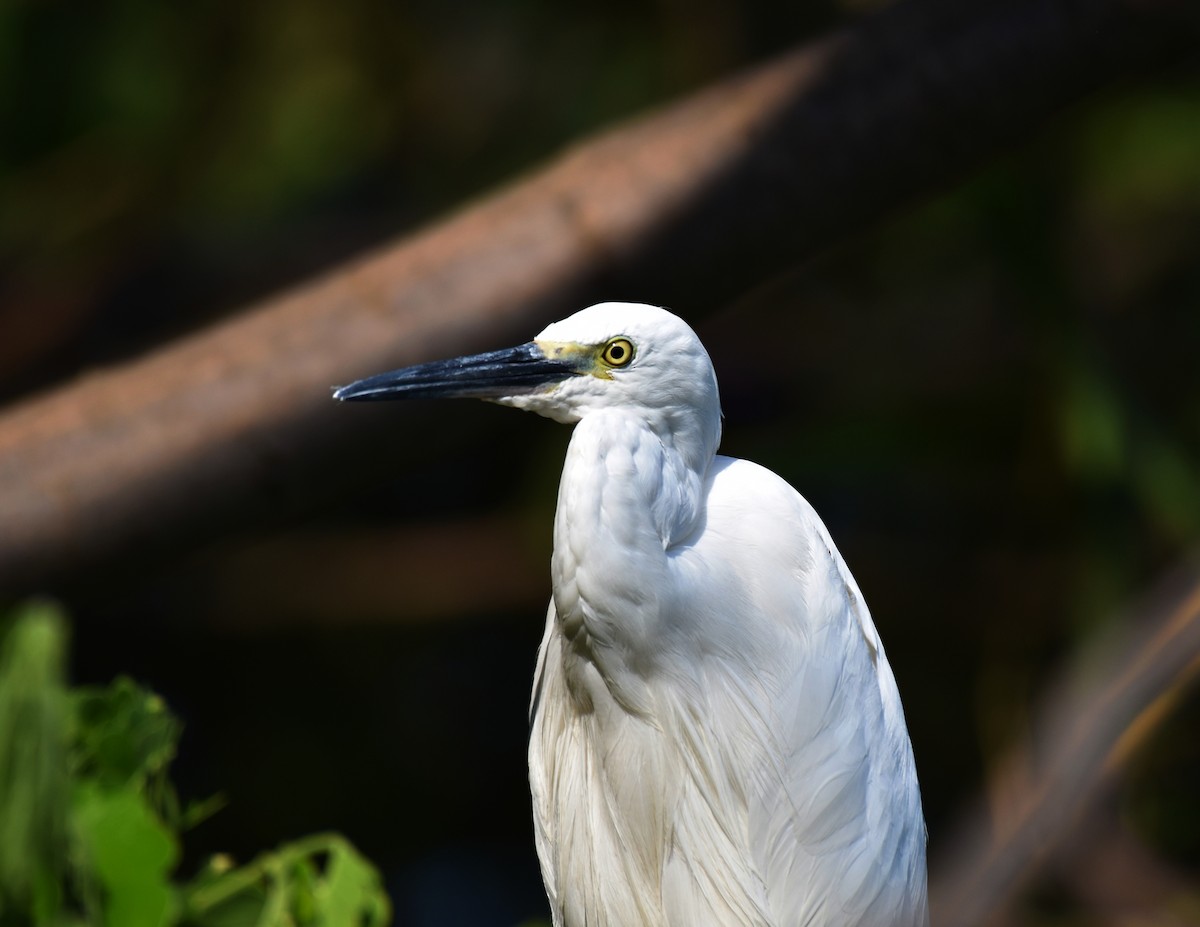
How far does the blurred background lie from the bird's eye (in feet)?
4.28

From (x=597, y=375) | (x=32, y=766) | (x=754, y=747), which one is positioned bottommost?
(x=754, y=747)

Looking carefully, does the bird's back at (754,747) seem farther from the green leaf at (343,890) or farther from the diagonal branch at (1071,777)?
the diagonal branch at (1071,777)

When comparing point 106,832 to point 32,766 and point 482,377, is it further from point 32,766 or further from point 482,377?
point 482,377

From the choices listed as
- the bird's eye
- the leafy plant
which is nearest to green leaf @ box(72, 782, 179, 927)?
the leafy plant

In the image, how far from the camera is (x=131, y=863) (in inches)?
32.5

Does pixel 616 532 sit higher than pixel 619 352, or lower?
lower

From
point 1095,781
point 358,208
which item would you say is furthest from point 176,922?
point 358,208

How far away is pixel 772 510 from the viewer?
1071 millimetres

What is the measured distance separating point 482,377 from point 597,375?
87 mm

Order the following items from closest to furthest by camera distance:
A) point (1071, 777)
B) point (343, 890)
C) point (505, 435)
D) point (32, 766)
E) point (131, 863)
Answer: point (1071, 777), point (32, 766), point (131, 863), point (343, 890), point (505, 435)

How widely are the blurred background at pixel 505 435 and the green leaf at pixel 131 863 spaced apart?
4.68ft

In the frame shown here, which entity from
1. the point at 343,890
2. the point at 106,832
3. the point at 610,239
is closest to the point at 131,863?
the point at 106,832

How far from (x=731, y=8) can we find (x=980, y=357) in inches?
31.4

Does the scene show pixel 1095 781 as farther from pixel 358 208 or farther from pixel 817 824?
pixel 358 208
